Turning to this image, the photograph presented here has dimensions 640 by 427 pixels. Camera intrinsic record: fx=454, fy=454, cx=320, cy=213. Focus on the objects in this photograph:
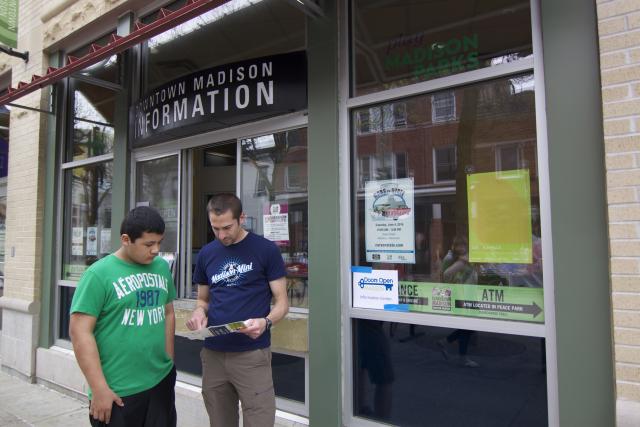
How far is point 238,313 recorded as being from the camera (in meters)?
2.72

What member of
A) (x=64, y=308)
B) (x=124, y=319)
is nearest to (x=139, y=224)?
(x=124, y=319)

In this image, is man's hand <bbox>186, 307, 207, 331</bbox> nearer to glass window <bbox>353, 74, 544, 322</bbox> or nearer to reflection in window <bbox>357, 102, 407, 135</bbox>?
glass window <bbox>353, 74, 544, 322</bbox>

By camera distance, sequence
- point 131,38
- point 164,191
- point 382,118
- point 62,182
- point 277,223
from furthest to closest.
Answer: point 62,182, point 164,191, point 277,223, point 131,38, point 382,118

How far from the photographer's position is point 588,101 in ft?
7.73

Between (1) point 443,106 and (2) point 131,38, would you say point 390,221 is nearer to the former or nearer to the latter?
(1) point 443,106

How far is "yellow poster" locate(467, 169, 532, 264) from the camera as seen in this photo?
2.64m

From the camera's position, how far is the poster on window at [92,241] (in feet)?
18.6

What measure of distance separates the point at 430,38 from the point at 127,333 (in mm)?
2663

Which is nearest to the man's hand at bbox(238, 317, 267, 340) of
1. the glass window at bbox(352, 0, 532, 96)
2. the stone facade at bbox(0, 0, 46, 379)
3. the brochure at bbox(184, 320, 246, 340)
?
the brochure at bbox(184, 320, 246, 340)

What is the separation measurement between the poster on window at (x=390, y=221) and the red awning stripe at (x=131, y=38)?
1.65 meters

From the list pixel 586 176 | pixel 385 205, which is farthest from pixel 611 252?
pixel 385 205

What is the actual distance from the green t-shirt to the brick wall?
2.28 meters

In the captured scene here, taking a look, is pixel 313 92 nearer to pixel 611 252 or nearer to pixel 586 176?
pixel 586 176

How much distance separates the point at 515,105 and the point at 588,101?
439 millimetres
